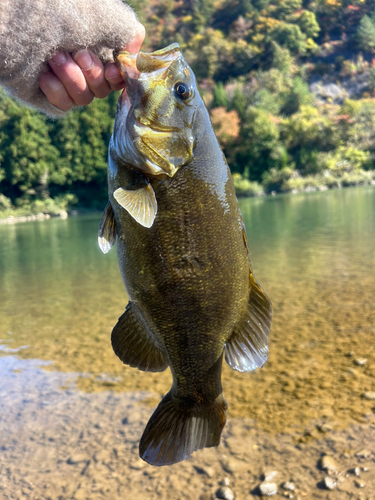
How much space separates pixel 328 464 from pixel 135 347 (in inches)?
81.5

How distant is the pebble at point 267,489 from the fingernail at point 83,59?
278 cm

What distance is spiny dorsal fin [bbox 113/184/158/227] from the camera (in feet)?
4.61

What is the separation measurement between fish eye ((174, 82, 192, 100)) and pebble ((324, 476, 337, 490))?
2.68m

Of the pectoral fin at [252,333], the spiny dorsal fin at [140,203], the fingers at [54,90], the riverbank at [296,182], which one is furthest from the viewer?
the riverbank at [296,182]

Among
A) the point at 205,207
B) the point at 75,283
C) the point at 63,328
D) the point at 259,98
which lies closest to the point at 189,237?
the point at 205,207

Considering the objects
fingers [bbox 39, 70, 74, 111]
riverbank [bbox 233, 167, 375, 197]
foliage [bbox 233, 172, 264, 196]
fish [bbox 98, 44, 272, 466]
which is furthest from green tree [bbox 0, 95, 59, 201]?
fish [bbox 98, 44, 272, 466]

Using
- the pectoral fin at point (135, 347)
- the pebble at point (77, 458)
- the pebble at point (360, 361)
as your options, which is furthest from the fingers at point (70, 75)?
the pebble at point (360, 361)

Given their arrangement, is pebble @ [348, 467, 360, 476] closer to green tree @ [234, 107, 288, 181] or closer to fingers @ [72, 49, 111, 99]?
fingers @ [72, 49, 111, 99]

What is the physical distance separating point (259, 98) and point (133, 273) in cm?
4467

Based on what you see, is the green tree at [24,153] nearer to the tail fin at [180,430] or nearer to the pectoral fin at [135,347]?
the pectoral fin at [135,347]

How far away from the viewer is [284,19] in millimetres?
60719

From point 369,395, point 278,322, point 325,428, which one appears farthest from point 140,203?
point 278,322

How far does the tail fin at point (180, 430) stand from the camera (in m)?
1.77

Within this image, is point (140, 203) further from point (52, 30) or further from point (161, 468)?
point (161, 468)
